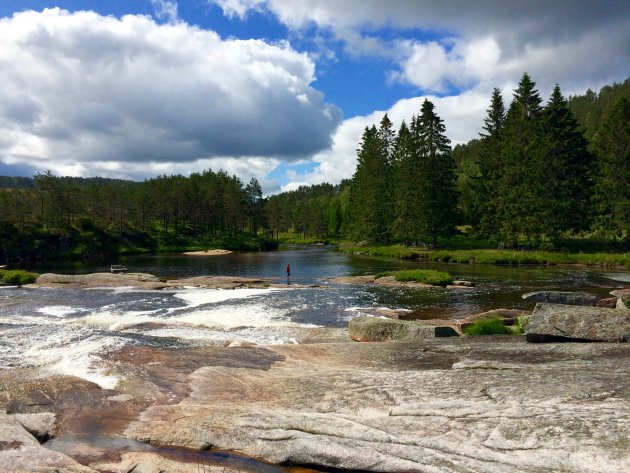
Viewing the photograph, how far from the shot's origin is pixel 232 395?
1288cm

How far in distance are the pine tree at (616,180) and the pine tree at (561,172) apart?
13.8ft

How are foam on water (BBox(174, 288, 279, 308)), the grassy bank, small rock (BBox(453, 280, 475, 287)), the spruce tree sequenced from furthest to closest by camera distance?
the spruce tree
the grassy bank
small rock (BBox(453, 280, 475, 287))
foam on water (BBox(174, 288, 279, 308))

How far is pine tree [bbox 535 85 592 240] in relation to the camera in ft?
226

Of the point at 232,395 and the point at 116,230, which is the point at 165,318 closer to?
the point at 232,395

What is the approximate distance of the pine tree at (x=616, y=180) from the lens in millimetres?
64500

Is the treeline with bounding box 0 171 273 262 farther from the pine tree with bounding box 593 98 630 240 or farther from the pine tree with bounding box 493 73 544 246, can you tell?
the pine tree with bounding box 593 98 630 240

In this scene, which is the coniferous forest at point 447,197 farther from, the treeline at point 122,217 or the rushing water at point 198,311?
the rushing water at point 198,311

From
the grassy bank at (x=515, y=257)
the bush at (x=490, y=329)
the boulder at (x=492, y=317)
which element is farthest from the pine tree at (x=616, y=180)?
the bush at (x=490, y=329)

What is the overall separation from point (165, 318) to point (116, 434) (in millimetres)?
18634

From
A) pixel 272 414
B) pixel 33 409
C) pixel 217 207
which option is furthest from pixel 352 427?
pixel 217 207

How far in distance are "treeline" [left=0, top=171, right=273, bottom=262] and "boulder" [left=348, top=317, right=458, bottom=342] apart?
92.4 metres

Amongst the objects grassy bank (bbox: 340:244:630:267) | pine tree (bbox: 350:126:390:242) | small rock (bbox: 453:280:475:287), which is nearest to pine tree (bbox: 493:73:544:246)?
grassy bank (bbox: 340:244:630:267)

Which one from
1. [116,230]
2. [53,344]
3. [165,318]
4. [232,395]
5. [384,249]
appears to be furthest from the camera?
Result: [116,230]

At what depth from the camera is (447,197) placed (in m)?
88.9
